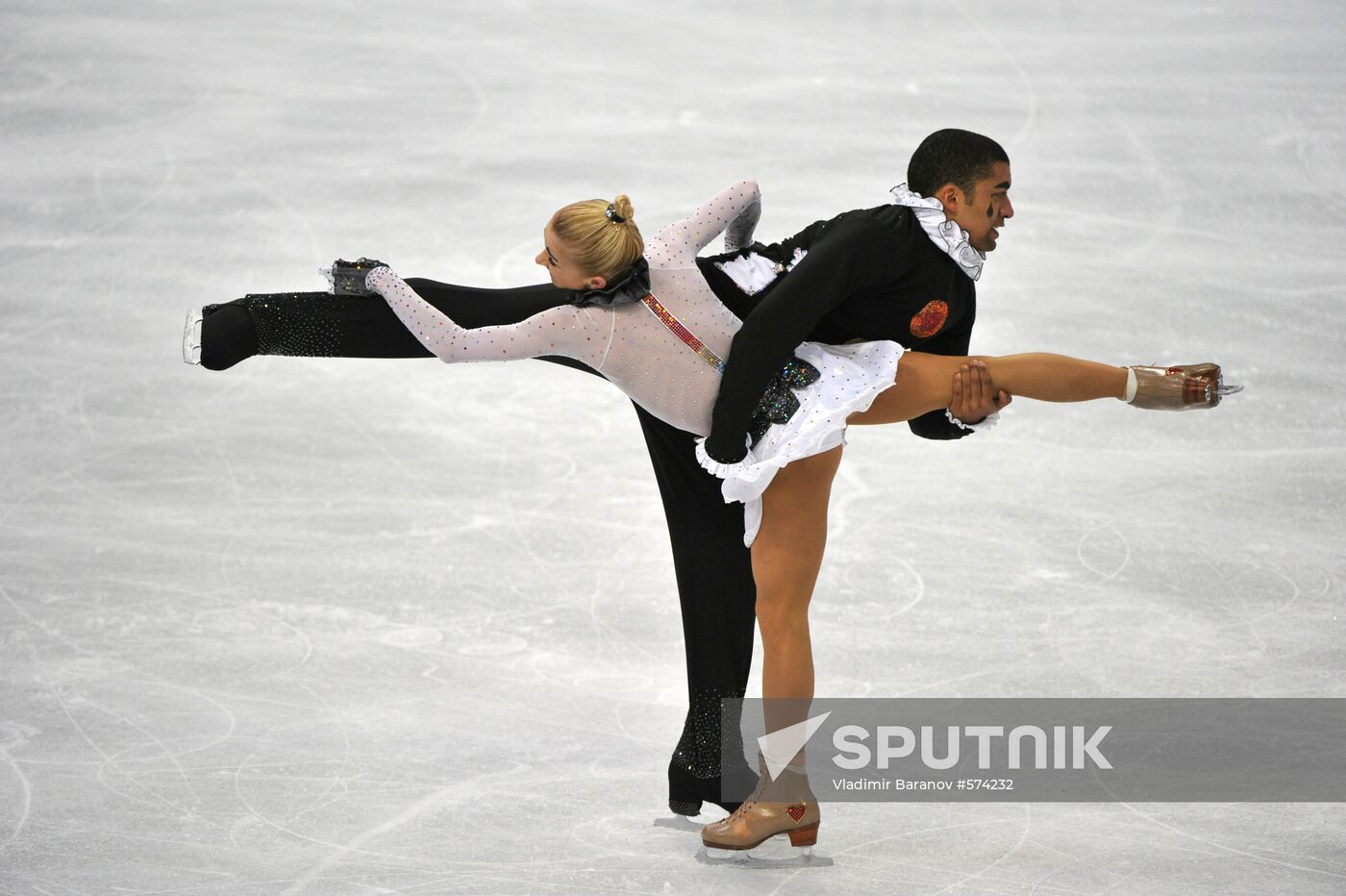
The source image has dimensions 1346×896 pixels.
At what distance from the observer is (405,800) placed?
368cm

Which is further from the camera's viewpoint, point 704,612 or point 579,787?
point 579,787

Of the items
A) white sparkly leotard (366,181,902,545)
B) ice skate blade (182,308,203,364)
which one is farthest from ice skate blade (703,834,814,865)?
ice skate blade (182,308,203,364)

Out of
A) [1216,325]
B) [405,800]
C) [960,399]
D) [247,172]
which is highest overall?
[247,172]

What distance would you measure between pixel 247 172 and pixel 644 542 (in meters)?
3.33

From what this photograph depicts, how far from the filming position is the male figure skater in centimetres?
310

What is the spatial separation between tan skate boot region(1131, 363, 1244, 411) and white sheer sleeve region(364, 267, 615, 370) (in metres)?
1.05

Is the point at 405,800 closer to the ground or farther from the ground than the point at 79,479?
closer to the ground

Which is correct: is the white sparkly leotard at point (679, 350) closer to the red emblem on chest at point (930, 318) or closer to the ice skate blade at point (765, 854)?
the red emblem on chest at point (930, 318)

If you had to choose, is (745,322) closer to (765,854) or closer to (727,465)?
(727,465)

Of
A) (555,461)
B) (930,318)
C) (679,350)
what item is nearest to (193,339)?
(679,350)

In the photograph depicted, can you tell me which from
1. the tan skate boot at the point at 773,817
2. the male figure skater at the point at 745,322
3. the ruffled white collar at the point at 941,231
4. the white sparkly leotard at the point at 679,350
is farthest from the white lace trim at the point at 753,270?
the tan skate boot at the point at 773,817

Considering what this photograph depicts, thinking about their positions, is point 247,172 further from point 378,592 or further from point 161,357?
point 378,592

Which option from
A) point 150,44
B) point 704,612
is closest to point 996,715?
point 704,612

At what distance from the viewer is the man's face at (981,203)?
125 inches
